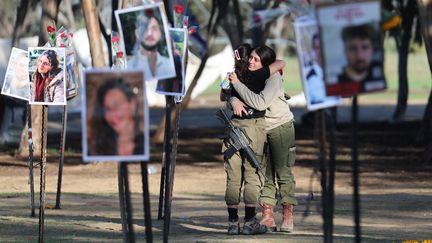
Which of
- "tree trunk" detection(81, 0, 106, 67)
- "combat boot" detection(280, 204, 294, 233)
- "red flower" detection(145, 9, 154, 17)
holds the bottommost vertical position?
"combat boot" detection(280, 204, 294, 233)

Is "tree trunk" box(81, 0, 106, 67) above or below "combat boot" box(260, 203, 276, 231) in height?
above

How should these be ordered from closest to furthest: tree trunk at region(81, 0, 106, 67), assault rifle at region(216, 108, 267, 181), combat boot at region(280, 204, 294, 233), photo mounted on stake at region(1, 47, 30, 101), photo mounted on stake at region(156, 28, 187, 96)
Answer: photo mounted on stake at region(156, 28, 187, 96)
assault rifle at region(216, 108, 267, 181)
combat boot at region(280, 204, 294, 233)
photo mounted on stake at region(1, 47, 30, 101)
tree trunk at region(81, 0, 106, 67)

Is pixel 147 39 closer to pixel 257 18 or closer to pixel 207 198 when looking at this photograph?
pixel 207 198

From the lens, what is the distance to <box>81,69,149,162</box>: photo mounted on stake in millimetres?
7223

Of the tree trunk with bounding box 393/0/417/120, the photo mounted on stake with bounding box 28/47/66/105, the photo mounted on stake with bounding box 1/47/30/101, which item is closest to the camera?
the photo mounted on stake with bounding box 28/47/66/105

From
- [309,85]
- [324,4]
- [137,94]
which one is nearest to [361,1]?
[324,4]

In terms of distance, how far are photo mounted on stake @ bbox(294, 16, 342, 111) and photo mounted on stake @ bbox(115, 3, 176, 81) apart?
966 millimetres

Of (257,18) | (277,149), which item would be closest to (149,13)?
(277,149)

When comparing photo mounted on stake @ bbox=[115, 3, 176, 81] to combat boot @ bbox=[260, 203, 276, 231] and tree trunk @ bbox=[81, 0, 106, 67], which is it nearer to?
combat boot @ bbox=[260, 203, 276, 231]

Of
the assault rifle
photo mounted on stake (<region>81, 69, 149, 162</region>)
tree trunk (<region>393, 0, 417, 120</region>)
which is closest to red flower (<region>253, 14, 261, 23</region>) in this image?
tree trunk (<region>393, 0, 417, 120</region>)

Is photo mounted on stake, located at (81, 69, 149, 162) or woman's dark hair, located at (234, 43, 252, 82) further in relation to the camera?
woman's dark hair, located at (234, 43, 252, 82)

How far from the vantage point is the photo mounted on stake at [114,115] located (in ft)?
23.7

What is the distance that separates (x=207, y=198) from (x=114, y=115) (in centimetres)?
907

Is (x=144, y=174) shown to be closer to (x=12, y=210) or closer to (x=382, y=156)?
(x=12, y=210)
